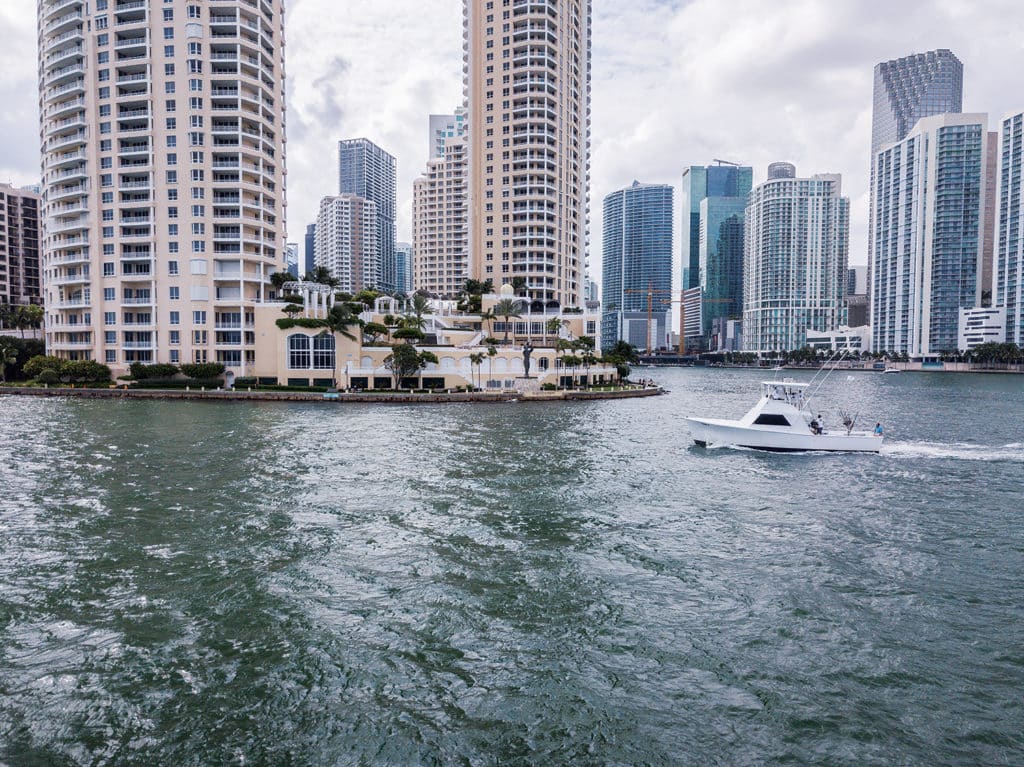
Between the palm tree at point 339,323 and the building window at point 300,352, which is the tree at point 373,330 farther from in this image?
the building window at point 300,352

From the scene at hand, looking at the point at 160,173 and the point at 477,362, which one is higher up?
the point at 160,173

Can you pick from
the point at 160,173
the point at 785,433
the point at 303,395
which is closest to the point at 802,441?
the point at 785,433

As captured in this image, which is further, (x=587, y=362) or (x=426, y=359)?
(x=587, y=362)

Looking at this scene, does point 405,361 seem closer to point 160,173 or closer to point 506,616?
point 160,173

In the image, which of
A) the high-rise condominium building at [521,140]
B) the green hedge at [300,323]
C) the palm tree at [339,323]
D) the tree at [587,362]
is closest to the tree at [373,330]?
the palm tree at [339,323]

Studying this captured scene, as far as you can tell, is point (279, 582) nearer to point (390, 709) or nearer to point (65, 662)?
point (65, 662)

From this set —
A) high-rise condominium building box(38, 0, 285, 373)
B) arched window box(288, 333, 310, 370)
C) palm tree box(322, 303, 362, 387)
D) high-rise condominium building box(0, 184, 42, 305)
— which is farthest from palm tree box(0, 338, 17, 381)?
high-rise condominium building box(0, 184, 42, 305)

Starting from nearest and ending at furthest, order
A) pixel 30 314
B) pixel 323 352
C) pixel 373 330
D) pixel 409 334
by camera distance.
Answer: pixel 323 352, pixel 409 334, pixel 373 330, pixel 30 314
